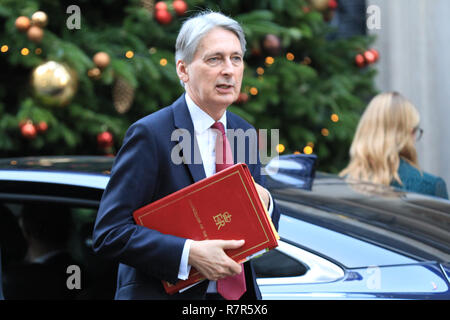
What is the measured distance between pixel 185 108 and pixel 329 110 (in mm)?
4062

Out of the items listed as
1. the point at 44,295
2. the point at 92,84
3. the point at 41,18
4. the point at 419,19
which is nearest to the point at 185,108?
the point at 44,295

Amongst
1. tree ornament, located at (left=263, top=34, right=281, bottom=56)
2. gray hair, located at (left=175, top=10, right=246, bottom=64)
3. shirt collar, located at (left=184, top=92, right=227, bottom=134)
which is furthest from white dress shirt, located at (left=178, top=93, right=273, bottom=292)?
tree ornament, located at (left=263, top=34, right=281, bottom=56)

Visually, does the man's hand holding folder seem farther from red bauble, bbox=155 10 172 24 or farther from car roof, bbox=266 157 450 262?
red bauble, bbox=155 10 172 24

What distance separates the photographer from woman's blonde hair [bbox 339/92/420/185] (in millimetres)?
3514

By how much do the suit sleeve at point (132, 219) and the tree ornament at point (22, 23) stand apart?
276cm

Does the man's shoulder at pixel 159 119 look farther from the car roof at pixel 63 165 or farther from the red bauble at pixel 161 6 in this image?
the red bauble at pixel 161 6

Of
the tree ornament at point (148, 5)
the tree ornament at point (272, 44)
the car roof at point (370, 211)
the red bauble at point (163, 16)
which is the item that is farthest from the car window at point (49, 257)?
the tree ornament at point (272, 44)

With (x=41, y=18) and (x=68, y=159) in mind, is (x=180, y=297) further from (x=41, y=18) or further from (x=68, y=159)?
(x=41, y=18)

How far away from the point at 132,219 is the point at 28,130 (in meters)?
2.71

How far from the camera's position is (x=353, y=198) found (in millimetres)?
2713

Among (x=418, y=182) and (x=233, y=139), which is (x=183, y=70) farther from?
(x=418, y=182)

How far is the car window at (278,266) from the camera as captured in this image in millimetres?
2129

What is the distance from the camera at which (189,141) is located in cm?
180

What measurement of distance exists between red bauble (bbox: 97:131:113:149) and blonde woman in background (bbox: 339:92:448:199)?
5.76ft
